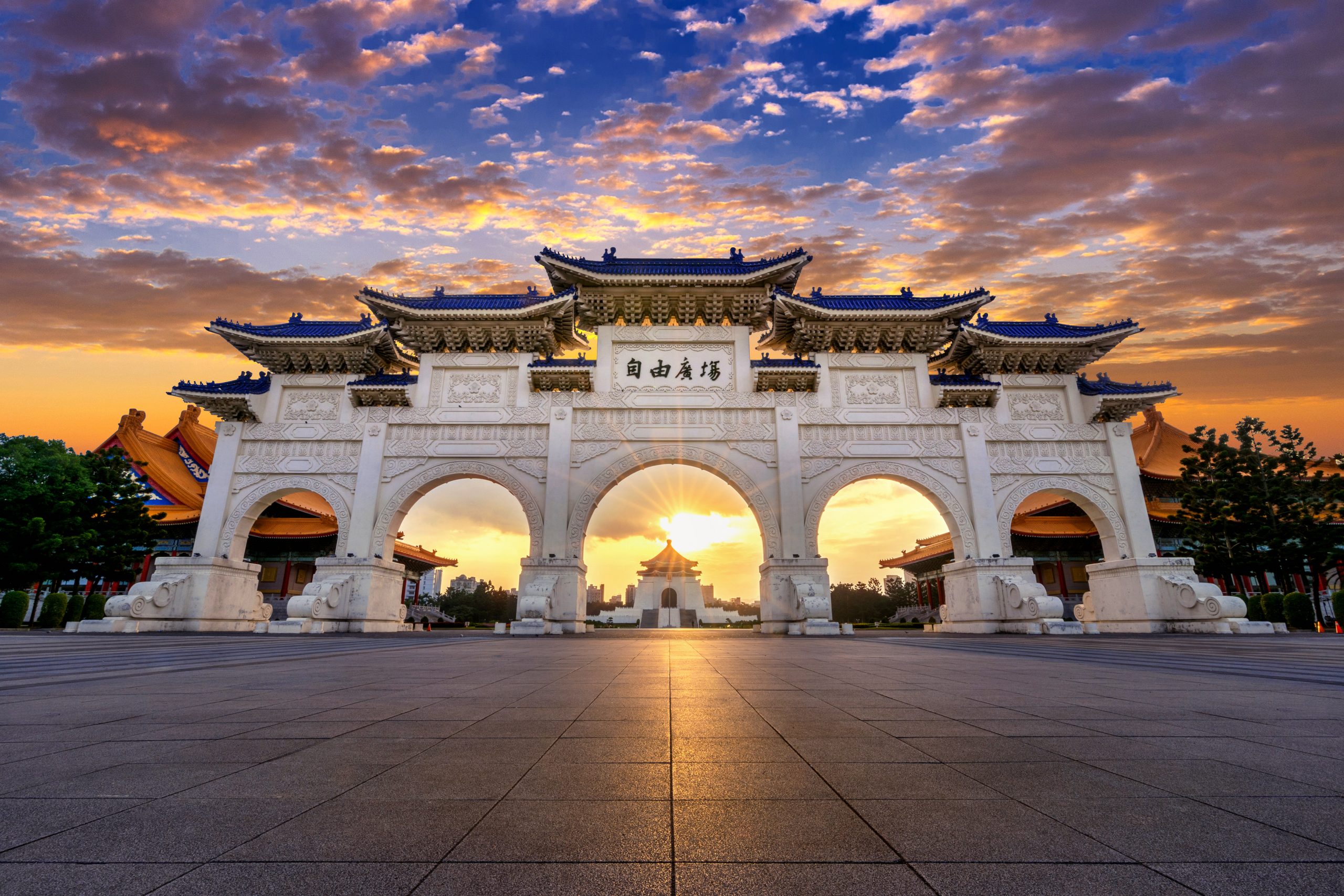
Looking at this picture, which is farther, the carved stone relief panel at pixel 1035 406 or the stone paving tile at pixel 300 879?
the carved stone relief panel at pixel 1035 406

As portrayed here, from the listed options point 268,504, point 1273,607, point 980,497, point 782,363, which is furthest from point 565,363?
point 1273,607

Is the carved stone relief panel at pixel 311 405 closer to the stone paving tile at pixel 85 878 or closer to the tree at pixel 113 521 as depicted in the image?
the tree at pixel 113 521

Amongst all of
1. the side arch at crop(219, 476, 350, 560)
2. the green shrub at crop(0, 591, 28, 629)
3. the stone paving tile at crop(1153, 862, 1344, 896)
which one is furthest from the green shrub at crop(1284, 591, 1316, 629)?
the green shrub at crop(0, 591, 28, 629)

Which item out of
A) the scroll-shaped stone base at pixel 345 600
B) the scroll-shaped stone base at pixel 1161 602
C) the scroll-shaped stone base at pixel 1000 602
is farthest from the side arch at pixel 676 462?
the scroll-shaped stone base at pixel 1161 602

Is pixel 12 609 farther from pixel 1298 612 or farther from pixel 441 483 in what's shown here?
pixel 1298 612

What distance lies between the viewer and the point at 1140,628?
47.5 feet

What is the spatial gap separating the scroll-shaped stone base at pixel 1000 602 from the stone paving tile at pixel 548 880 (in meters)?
15.4

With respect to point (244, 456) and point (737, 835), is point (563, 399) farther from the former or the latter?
point (737, 835)

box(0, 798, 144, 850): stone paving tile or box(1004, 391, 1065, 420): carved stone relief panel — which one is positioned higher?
box(1004, 391, 1065, 420): carved stone relief panel

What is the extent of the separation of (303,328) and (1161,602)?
23752 millimetres

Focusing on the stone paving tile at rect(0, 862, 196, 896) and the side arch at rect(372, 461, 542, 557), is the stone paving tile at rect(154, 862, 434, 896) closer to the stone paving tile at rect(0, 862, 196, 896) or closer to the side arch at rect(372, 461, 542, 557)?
the stone paving tile at rect(0, 862, 196, 896)

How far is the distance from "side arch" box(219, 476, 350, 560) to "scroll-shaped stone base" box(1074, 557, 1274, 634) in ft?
62.8

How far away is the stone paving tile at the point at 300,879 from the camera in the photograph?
46.7 inches

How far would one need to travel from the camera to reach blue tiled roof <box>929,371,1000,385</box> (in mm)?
17078
